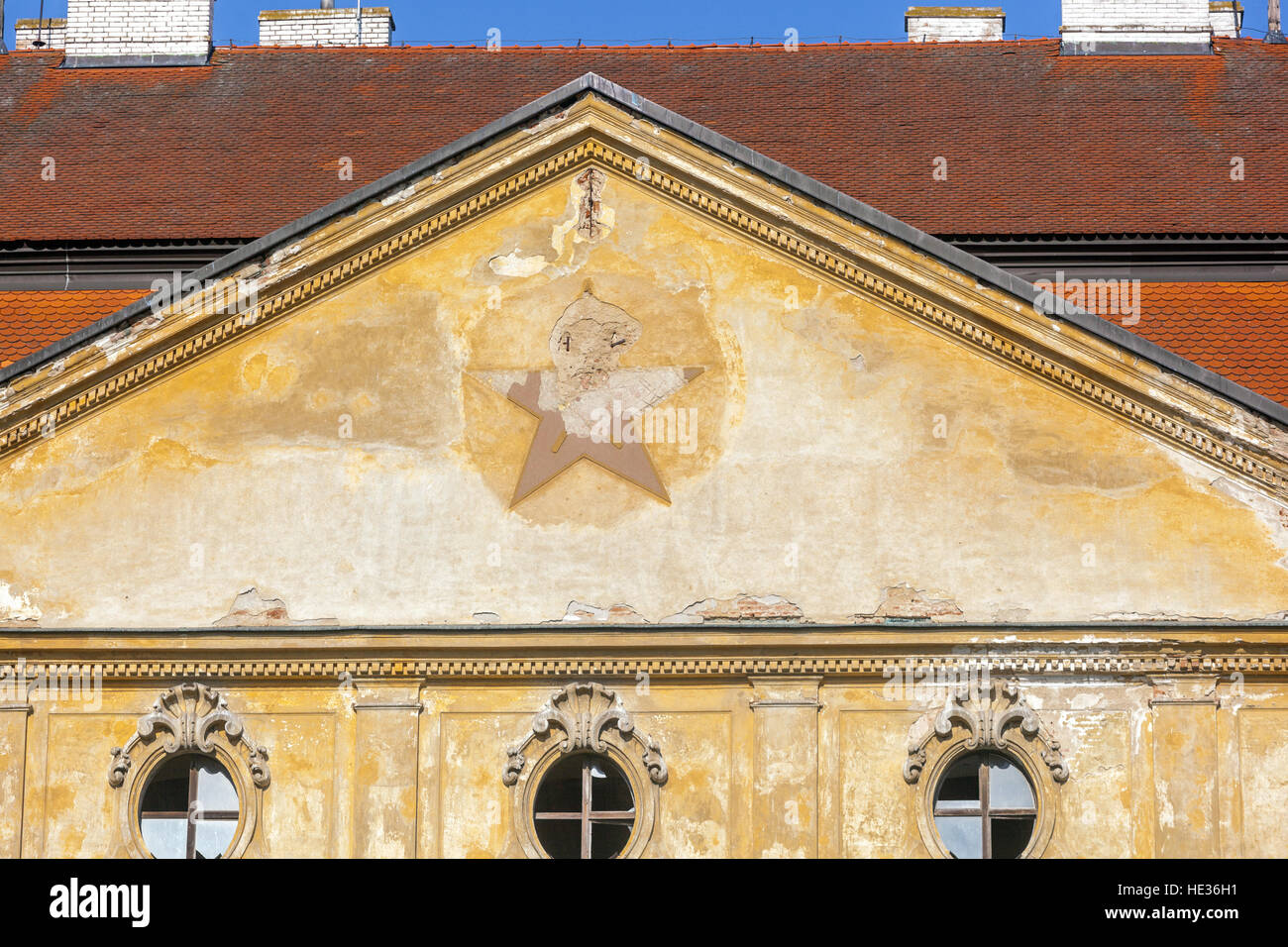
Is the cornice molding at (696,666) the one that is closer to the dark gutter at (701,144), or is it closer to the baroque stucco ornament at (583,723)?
the baroque stucco ornament at (583,723)

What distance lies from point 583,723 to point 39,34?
12.1m

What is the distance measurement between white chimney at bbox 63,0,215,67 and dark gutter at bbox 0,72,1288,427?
7.10 m

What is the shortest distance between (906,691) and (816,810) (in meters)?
0.99

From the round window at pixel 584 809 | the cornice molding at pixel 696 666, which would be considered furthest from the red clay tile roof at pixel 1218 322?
the round window at pixel 584 809

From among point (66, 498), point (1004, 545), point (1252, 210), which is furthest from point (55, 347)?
point (1252, 210)

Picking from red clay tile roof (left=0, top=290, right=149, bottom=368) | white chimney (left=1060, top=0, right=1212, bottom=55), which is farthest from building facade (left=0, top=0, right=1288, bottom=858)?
white chimney (left=1060, top=0, right=1212, bottom=55)

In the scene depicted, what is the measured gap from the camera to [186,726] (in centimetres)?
1556

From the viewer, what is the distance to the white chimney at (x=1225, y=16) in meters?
22.8

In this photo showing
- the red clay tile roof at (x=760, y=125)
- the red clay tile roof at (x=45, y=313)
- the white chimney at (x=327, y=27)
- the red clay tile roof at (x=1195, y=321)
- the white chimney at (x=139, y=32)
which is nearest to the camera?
the red clay tile roof at (x=1195, y=321)

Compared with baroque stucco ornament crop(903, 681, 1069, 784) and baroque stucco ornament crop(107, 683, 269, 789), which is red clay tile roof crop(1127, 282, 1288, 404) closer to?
baroque stucco ornament crop(903, 681, 1069, 784)

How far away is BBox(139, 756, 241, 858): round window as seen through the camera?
15.5 meters

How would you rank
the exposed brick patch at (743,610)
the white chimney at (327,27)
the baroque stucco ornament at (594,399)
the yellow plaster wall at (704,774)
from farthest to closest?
the white chimney at (327,27)
the baroque stucco ornament at (594,399)
the exposed brick patch at (743,610)
the yellow plaster wall at (704,774)

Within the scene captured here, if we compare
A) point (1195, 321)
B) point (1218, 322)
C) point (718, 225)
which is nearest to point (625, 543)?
point (718, 225)

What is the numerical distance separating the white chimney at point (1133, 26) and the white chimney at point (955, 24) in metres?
0.94
